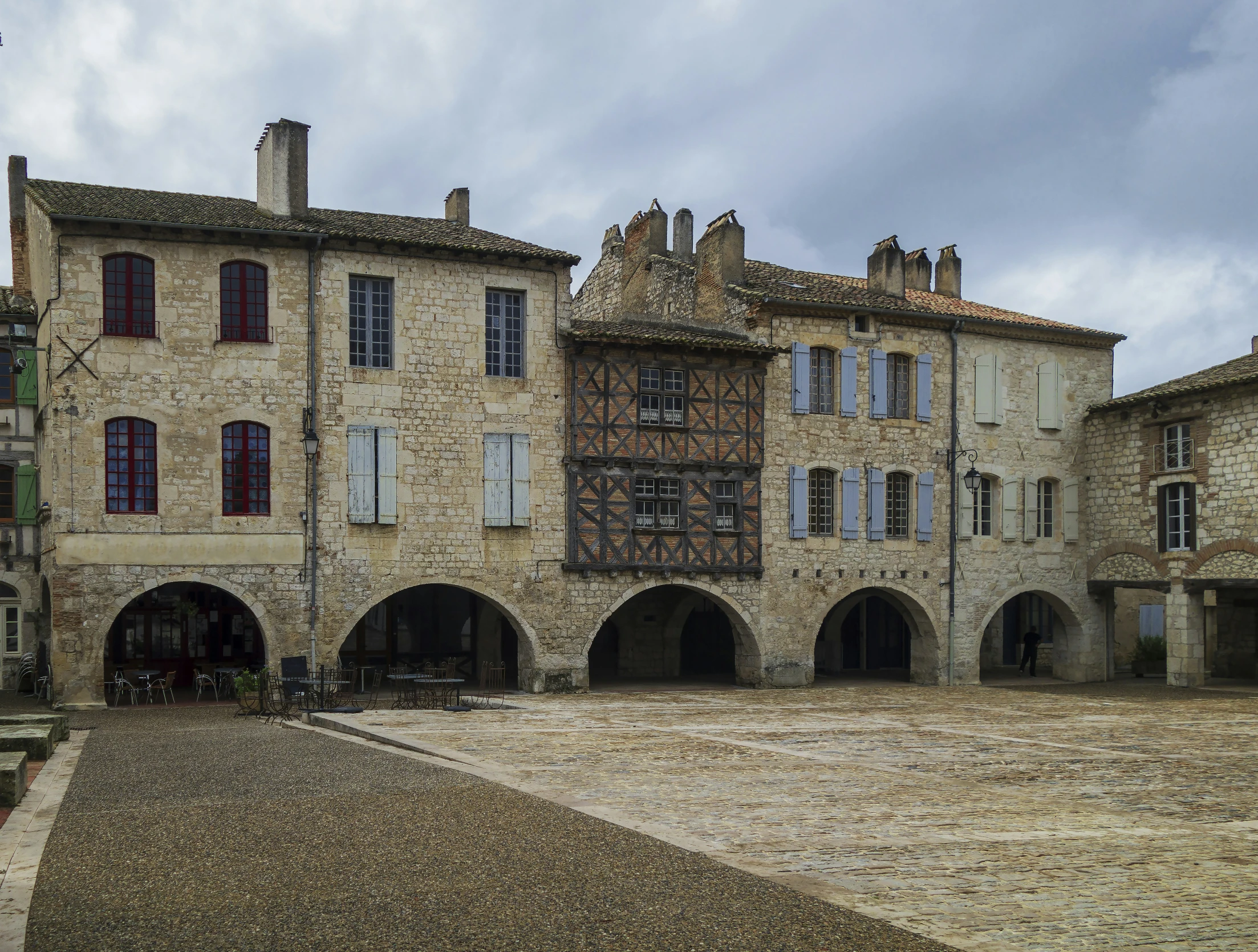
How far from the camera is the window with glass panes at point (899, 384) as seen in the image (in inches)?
976

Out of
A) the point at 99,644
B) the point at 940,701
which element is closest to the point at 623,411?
the point at 940,701

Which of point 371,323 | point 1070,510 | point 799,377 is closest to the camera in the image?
point 371,323

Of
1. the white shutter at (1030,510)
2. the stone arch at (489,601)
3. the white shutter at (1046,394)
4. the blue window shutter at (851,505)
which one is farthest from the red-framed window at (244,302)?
the white shutter at (1046,394)

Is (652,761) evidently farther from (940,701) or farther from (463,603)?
(463,603)

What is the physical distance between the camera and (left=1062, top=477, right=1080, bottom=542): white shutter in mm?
26250

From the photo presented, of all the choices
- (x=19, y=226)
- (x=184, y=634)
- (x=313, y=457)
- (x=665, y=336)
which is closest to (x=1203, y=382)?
(x=665, y=336)

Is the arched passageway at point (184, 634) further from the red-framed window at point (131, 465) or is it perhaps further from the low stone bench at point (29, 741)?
the low stone bench at point (29, 741)

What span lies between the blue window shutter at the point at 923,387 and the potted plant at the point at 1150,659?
888cm

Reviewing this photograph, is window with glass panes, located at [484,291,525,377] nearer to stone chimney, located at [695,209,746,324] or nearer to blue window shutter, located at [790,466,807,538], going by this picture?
stone chimney, located at [695,209,746,324]

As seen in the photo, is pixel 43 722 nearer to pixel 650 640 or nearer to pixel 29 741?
pixel 29 741

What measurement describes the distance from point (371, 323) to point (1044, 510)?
1544 cm

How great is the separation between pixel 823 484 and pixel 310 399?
10.4 metres

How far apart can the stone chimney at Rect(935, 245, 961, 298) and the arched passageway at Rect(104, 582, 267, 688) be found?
58.3 ft

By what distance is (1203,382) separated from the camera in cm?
2384
